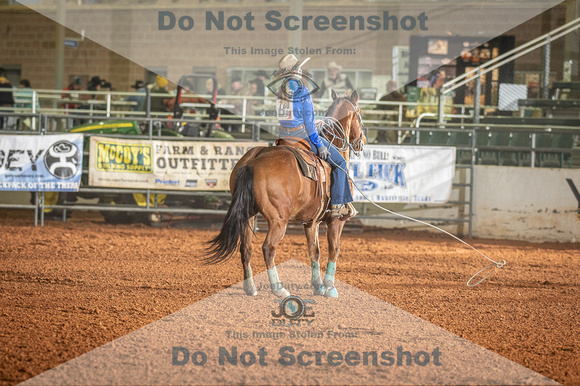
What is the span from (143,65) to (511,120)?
15.4 metres

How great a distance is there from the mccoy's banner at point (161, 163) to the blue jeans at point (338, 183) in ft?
17.3

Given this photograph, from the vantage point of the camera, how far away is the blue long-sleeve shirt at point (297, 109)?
5871 mm

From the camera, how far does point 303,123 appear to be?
6109 mm

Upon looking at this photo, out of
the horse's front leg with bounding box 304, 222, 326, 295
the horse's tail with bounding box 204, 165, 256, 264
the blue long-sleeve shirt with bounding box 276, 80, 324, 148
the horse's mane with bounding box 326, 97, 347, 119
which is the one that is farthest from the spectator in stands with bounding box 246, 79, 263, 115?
the horse's tail with bounding box 204, 165, 256, 264

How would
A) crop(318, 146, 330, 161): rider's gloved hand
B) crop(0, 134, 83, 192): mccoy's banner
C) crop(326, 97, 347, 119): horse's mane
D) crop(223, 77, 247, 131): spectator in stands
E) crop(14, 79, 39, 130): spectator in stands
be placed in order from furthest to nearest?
crop(223, 77, 247, 131): spectator in stands
crop(14, 79, 39, 130): spectator in stands
crop(0, 134, 83, 192): mccoy's banner
crop(326, 97, 347, 119): horse's mane
crop(318, 146, 330, 161): rider's gloved hand

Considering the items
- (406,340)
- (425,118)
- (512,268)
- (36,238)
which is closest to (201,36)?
(425,118)

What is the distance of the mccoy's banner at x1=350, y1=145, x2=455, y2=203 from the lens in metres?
11.6

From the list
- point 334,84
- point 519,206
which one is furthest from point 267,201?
point 334,84

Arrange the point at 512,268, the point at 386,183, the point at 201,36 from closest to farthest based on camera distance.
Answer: the point at 512,268 < the point at 386,183 < the point at 201,36

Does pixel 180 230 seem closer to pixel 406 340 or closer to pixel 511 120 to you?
pixel 406 340

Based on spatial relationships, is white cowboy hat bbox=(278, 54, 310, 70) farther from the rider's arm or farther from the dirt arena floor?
the dirt arena floor

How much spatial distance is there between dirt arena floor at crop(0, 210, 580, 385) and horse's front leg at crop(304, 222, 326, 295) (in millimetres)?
705

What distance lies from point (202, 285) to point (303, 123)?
2.23 meters

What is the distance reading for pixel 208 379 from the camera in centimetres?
375
